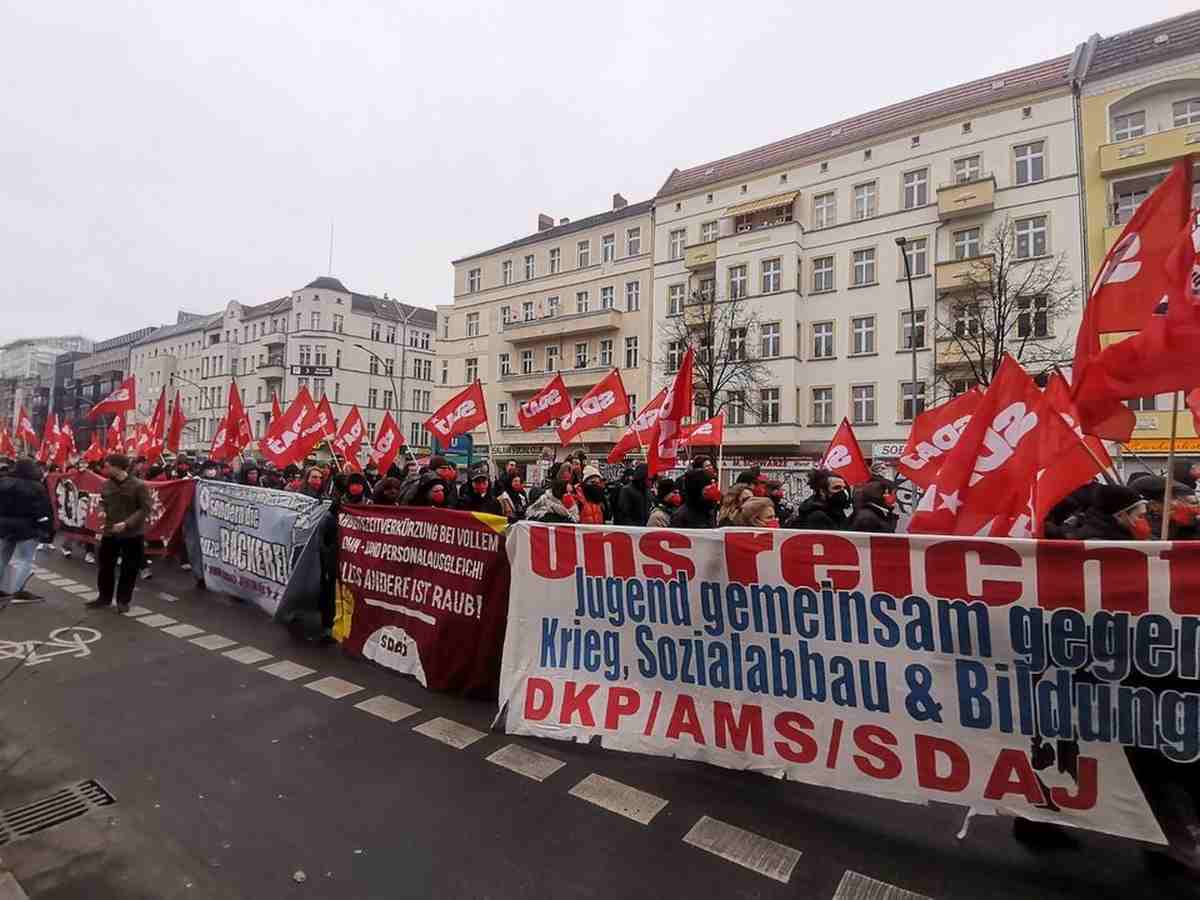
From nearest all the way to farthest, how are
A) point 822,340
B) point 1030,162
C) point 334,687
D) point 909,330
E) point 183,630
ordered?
point 334,687 < point 183,630 < point 1030,162 < point 909,330 < point 822,340

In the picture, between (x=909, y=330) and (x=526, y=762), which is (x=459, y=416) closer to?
(x=526, y=762)

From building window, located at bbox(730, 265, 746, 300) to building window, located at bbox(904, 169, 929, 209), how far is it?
7.40 metres

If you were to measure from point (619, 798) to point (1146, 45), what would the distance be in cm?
3297

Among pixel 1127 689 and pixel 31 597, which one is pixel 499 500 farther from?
pixel 1127 689

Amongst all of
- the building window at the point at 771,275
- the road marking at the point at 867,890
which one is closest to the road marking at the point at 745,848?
the road marking at the point at 867,890

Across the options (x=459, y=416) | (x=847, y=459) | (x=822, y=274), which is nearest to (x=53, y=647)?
(x=459, y=416)

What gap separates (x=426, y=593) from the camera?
17.6ft

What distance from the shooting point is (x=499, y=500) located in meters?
8.45

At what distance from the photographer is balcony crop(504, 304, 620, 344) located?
3581cm

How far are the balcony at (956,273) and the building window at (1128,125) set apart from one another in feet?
19.3

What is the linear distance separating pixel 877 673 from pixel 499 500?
5916mm

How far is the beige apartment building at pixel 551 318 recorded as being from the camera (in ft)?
117

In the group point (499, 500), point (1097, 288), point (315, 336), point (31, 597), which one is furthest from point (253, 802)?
point (315, 336)

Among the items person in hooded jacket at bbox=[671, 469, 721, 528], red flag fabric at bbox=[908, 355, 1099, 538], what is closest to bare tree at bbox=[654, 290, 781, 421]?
person in hooded jacket at bbox=[671, 469, 721, 528]
